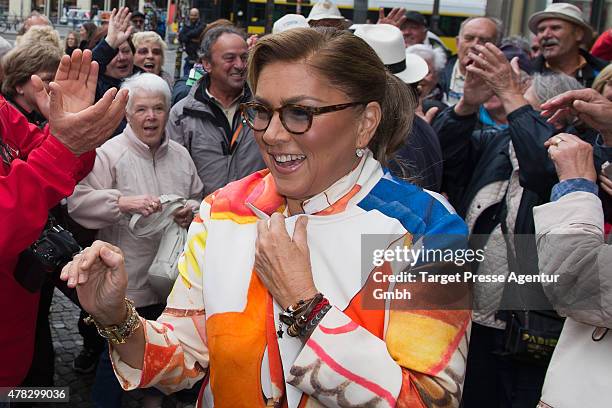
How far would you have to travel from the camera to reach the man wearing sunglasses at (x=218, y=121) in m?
4.34

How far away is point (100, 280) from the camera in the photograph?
1790 mm

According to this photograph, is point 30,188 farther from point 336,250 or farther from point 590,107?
point 590,107

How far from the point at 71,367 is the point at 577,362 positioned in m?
3.42

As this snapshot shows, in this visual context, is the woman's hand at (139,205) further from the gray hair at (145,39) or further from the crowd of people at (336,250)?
the gray hair at (145,39)

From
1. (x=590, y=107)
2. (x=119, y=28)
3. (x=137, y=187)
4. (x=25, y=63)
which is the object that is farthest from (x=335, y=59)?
(x=119, y=28)

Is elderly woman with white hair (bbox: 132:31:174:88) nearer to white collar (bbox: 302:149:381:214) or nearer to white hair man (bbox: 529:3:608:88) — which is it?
white hair man (bbox: 529:3:608:88)

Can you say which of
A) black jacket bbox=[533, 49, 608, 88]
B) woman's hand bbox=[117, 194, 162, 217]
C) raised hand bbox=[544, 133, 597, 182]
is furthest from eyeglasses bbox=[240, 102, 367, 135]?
black jacket bbox=[533, 49, 608, 88]

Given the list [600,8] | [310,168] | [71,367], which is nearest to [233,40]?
[71,367]

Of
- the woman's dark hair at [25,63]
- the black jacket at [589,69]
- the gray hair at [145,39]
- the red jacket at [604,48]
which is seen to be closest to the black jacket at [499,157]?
the black jacket at [589,69]

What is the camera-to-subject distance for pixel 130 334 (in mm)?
1816

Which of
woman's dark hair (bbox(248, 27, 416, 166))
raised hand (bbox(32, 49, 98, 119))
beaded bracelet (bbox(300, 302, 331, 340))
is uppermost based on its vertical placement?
woman's dark hair (bbox(248, 27, 416, 166))

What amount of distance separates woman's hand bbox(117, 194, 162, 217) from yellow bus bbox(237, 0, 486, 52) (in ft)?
66.1

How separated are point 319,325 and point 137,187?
8.50ft

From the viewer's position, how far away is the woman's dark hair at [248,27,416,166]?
189 centimetres
